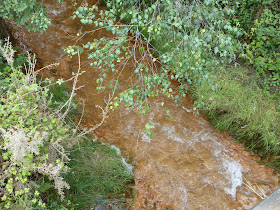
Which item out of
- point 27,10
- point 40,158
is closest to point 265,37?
point 27,10

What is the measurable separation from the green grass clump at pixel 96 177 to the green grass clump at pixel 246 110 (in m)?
1.87

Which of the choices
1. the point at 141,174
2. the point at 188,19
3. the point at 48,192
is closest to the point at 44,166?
the point at 48,192

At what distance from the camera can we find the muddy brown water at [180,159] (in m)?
3.78

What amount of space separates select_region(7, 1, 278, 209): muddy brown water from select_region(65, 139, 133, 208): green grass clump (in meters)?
0.26

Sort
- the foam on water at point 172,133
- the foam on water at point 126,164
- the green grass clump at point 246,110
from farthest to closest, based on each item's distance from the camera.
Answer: the foam on water at point 172,133
the green grass clump at point 246,110
the foam on water at point 126,164

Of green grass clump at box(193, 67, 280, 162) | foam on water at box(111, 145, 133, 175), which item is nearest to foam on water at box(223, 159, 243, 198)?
green grass clump at box(193, 67, 280, 162)

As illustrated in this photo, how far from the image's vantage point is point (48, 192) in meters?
3.00

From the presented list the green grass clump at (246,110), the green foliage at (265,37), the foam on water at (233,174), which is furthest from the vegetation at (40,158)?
the green foliage at (265,37)

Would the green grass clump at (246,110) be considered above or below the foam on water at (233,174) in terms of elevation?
above

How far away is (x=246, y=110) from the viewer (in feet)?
14.4

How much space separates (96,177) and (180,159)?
4.80ft

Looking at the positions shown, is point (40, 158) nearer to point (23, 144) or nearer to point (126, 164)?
point (23, 144)

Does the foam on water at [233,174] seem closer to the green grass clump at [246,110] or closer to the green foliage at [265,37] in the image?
the green grass clump at [246,110]

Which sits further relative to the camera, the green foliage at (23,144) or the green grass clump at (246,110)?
the green grass clump at (246,110)
